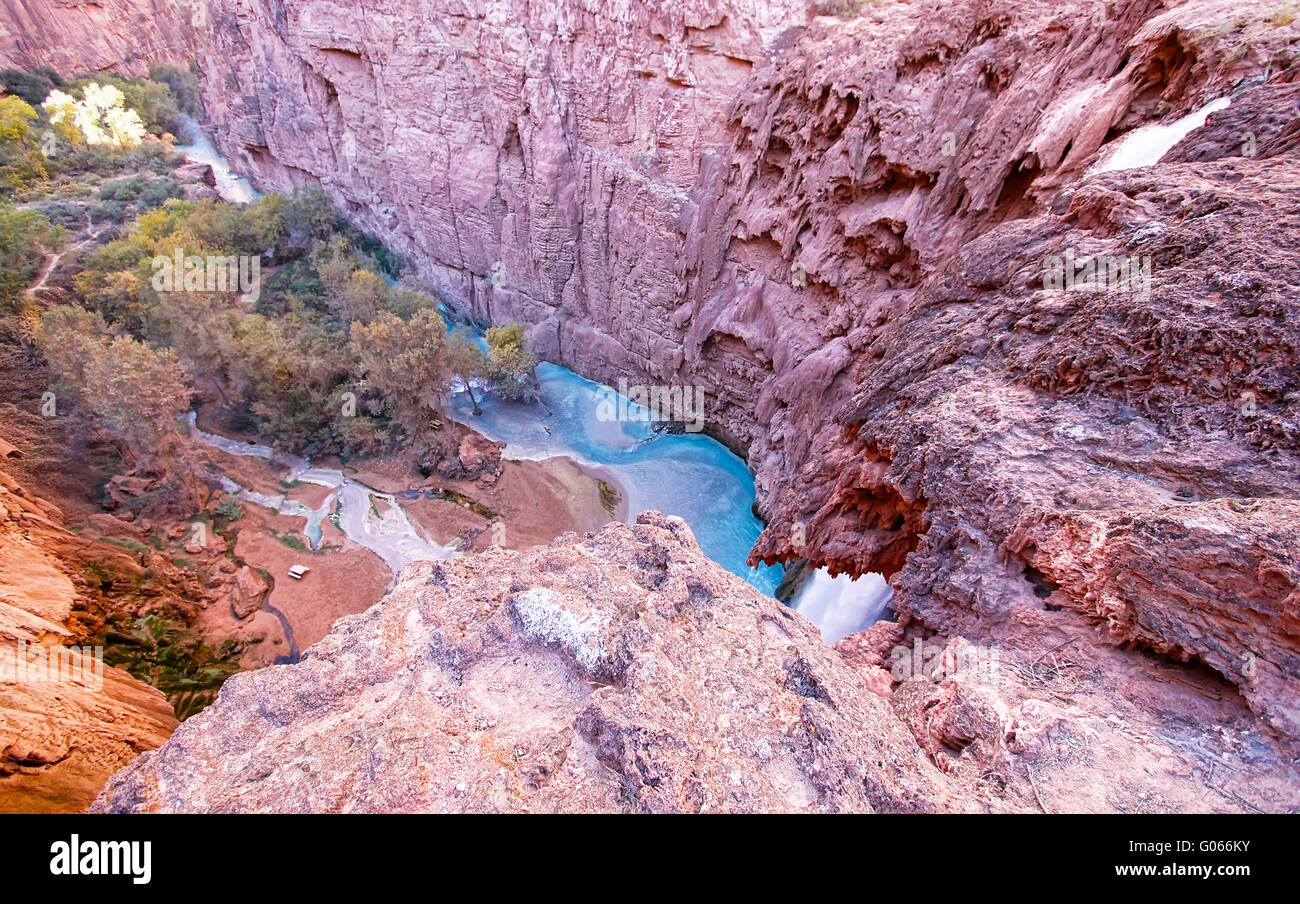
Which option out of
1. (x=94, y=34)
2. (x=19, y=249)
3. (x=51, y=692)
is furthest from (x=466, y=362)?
(x=94, y=34)

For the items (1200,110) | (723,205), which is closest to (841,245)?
(723,205)

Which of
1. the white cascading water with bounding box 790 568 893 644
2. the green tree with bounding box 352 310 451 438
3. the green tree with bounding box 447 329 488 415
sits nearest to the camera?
the white cascading water with bounding box 790 568 893 644

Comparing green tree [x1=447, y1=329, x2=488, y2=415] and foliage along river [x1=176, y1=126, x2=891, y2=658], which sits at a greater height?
green tree [x1=447, y1=329, x2=488, y2=415]

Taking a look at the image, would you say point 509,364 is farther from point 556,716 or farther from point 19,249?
point 556,716

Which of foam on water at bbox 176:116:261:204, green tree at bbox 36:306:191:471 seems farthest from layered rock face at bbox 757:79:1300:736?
foam on water at bbox 176:116:261:204

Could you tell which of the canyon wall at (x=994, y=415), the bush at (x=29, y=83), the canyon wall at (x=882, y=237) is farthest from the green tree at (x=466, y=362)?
the bush at (x=29, y=83)

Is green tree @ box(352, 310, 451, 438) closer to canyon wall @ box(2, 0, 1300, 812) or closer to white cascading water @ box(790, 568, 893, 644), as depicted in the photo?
canyon wall @ box(2, 0, 1300, 812)
